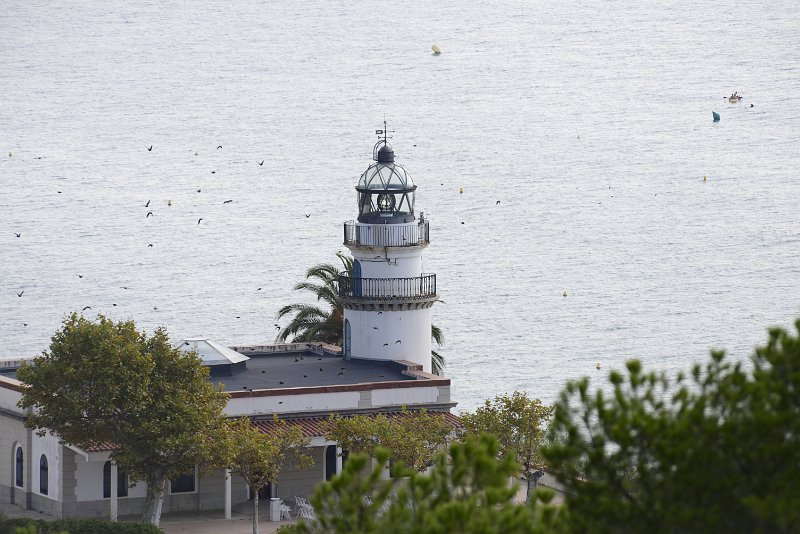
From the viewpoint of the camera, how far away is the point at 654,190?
150 m

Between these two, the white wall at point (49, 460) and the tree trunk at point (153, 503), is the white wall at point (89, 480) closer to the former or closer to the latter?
the white wall at point (49, 460)

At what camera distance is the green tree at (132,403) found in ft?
168

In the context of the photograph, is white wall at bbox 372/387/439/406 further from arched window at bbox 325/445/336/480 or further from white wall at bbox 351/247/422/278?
white wall at bbox 351/247/422/278

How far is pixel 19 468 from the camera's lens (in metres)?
57.4

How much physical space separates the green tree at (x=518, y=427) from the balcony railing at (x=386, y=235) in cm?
752

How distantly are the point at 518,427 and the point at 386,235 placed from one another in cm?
877

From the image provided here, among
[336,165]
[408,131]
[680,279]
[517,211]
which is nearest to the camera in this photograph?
[680,279]

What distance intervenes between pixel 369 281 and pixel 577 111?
12081 centimetres

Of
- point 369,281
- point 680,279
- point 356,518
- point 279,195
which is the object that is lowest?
point 356,518

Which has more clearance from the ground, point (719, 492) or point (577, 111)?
point (577, 111)

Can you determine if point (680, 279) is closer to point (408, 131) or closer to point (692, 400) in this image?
point (408, 131)

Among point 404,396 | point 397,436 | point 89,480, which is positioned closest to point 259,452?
point 397,436

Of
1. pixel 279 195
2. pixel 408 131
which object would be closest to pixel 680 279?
pixel 279 195

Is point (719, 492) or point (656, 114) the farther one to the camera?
point (656, 114)
